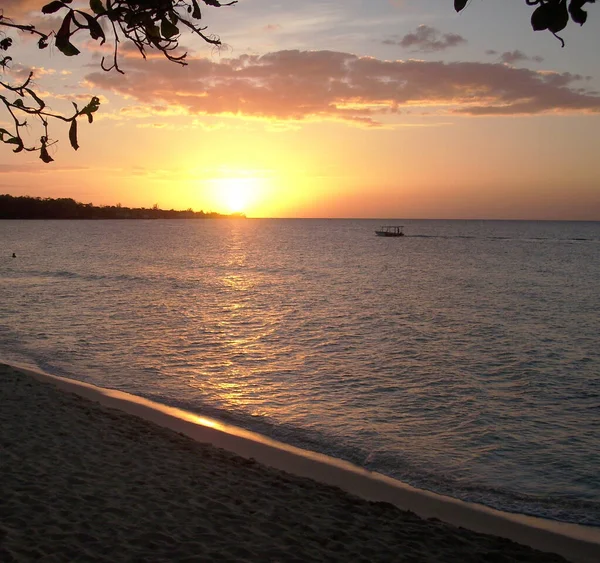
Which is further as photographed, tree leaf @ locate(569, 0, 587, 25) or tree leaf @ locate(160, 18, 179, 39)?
tree leaf @ locate(160, 18, 179, 39)

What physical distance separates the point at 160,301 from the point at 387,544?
31222 millimetres

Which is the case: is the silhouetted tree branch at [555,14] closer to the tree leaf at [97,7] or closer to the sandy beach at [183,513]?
the tree leaf at [97,7]

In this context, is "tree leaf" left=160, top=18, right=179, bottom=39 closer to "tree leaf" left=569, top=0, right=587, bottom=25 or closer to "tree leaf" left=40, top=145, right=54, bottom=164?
"tree leaf" left=40, top=145, right=54, bottom=164

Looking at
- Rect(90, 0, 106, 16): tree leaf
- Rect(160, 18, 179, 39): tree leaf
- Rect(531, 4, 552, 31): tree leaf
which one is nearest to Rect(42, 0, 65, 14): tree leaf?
Rect(90, 0, 106, 16): tree leaf

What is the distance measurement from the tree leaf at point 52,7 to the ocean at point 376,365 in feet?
32.5

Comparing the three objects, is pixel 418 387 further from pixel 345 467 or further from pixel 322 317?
pixel 322 317

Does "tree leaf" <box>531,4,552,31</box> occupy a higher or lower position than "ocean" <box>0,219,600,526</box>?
higher

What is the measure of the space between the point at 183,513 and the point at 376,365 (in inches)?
528

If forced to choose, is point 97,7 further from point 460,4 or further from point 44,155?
point 460,4

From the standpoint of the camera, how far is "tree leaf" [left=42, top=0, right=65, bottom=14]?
2.37m

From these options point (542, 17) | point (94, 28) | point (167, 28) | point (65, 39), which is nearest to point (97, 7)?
point (94, 28)

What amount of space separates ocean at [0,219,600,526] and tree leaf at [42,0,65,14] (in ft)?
32.5

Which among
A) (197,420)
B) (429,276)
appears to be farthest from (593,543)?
(429,276)

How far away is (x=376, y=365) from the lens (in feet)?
67.9
